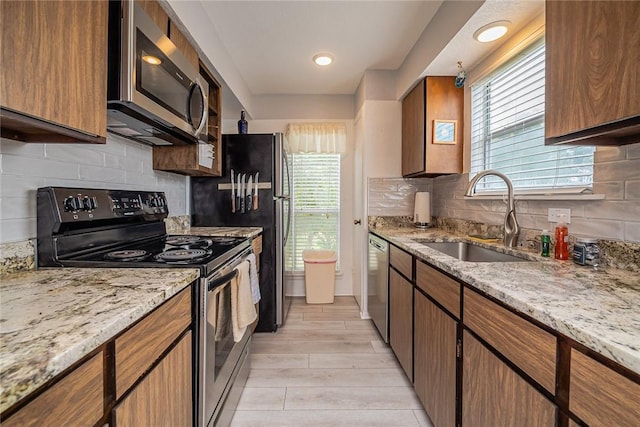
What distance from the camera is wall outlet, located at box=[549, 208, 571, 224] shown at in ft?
4.64

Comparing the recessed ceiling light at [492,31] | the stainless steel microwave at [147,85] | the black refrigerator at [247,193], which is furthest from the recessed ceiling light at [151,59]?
the recessed ceiling light at [492,31]

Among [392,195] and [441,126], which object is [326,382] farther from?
[441,126]

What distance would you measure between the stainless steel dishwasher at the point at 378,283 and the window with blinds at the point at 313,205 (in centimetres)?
86

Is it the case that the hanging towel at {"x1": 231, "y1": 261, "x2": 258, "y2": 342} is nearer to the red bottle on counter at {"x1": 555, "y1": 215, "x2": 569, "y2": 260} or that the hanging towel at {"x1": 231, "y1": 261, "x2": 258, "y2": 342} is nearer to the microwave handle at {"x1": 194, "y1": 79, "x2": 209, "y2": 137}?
the microwave handle at {"x1": 194, "y1": 79, "x2": 209, "y2": 137}

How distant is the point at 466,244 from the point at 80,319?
200cm

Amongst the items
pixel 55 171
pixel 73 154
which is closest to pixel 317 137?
pixel 73 154

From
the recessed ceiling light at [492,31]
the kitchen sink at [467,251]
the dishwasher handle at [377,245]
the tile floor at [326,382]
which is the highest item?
the recessed ceiling light at [492,31]

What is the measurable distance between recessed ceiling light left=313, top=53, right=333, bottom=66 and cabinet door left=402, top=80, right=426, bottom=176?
79cm

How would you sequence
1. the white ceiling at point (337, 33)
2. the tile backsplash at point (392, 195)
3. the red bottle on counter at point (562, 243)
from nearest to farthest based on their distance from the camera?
the red bottle on counter at point (562, 243)
the white ceiling at point (337, 33)
the tile backsplash at point (392, 195)

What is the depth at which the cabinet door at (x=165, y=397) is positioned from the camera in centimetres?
73

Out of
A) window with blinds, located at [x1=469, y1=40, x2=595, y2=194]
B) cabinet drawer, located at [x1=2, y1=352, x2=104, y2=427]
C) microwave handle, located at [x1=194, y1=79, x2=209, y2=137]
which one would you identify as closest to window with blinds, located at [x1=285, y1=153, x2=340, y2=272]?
window with blinds, located at [x1=469, y1=40, x2=595, y2=194]

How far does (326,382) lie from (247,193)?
A: 5.20 ft

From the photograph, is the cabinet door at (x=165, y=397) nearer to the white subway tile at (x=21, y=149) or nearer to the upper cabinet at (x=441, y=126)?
the white subway tile at (x=21, y=149)

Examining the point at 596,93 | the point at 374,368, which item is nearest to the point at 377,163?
the point at 374,368
